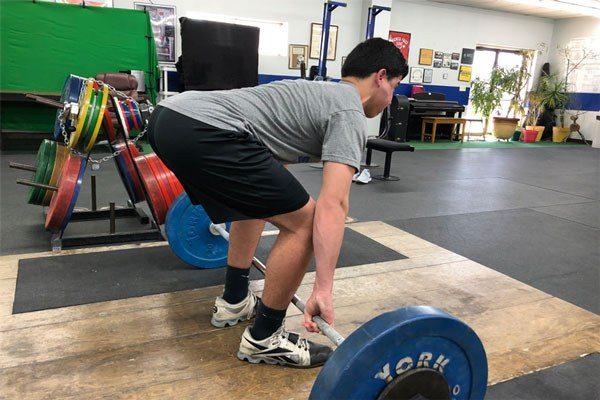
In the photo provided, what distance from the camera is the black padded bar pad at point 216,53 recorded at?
5.55 m

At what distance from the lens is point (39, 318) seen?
1.53 m

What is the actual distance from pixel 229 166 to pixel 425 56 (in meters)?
7.71

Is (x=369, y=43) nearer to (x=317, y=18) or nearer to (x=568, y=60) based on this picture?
(x=317, y=18)

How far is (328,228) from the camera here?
105cm

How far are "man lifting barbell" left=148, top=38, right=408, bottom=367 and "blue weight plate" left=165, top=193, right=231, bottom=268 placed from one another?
53cm

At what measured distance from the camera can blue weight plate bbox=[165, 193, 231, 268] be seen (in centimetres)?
178

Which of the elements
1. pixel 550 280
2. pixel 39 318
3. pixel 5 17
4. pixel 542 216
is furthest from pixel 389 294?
pixel 5 17

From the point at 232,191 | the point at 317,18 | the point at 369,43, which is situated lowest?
the point at 232,191

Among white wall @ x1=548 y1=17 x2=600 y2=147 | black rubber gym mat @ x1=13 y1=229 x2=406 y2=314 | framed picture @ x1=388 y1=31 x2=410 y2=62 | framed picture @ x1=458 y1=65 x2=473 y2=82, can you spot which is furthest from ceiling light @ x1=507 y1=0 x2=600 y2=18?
black rubber gym mat @ x1=13 y1=229 x2=406 y2=314

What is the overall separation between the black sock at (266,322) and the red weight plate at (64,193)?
1274 millimetres

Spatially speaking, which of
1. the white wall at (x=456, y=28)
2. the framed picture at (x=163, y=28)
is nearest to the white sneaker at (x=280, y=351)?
the framed picture at (x=163, y=28)

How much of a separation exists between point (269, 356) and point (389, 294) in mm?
690

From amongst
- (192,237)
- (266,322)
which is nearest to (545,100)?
(192,237)

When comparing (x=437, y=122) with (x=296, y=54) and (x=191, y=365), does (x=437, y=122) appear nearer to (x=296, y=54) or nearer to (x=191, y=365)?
(x=296, y=54)
